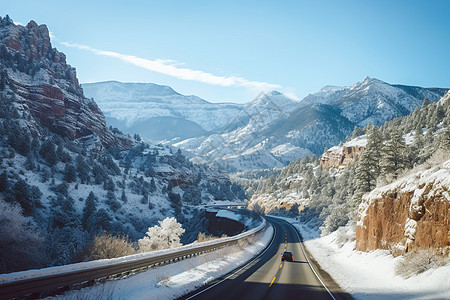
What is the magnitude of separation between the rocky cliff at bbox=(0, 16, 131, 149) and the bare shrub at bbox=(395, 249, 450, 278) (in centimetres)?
10215

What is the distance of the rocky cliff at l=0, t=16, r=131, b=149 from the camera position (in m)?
93.8

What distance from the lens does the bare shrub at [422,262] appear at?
12.3 metres

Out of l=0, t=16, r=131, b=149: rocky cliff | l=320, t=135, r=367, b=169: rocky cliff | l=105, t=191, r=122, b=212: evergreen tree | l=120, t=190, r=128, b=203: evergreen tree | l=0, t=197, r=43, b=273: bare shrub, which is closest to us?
l=0, t=197, r=43, b=273: bare shrub

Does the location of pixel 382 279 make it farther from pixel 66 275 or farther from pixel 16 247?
pixel 16 247

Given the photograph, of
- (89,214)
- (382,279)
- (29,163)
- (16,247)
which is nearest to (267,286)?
(382,279)

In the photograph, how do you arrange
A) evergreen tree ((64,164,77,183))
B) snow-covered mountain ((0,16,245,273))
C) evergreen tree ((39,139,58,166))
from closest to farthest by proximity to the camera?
snow-covered mountain ((0,16,245,273))
evergreen tree ((64,164,77,183))
evergreen tree ((39,139,58,166))

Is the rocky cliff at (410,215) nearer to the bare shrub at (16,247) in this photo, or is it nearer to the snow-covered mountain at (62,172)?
the snow-covered mountain at (62,172)

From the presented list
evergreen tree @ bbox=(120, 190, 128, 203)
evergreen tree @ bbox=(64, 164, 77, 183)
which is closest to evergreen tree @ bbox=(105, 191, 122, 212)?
evergreen tree @ bbox=(120, 190, 128, 203)

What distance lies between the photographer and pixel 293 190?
393ft

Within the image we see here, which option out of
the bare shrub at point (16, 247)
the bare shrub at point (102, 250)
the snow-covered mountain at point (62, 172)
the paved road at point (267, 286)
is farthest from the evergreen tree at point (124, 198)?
the paved road at point (267, 286)

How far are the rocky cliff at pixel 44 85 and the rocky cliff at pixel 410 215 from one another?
9885 centimetres

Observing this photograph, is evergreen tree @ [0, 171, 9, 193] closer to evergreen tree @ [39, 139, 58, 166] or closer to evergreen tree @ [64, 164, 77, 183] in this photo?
evergreen tree @ [64, 164, 77, 183]

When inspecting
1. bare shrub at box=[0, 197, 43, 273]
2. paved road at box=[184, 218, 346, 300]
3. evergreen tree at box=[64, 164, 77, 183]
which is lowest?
evergreen tree at box=[64, 164, 77, 183]

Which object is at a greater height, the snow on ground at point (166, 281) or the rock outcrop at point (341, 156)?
the rock outcrop at point (341, 156)
